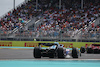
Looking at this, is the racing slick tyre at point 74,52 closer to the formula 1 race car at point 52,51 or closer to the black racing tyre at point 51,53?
the formula 1 race car at point 52,51

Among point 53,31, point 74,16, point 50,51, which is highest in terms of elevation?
point 74,16

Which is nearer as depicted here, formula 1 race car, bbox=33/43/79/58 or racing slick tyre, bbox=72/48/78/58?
formula 1 race car, bbox=33/43/79/58

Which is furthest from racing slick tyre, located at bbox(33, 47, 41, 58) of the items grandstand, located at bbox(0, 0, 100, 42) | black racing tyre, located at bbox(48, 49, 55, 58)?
grandstand, located at bbox(0, 0, 100, 42)

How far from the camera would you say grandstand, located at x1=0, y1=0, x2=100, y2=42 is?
1027 inches

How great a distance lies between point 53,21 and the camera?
31969 mm

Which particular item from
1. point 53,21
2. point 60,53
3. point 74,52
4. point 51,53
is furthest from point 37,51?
point 53,21

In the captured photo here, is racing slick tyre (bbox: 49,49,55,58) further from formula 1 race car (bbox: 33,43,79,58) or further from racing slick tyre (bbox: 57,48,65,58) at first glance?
racing slick tyre (bbox: 57,48,65,58)

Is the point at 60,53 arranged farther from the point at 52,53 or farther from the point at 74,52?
the point at 74,52

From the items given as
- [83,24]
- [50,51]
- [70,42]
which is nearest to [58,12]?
[83,24]

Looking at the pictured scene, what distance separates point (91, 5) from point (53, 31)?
39.7 feet

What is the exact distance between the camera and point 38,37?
27031 mm

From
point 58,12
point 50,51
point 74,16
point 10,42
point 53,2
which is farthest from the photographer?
point 53,2

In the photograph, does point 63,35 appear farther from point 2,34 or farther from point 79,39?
point 2,34

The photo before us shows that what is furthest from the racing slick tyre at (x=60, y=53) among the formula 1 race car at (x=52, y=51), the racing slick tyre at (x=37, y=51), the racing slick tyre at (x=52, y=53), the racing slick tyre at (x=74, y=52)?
the racing slick tyre at (x=37, y=51)
